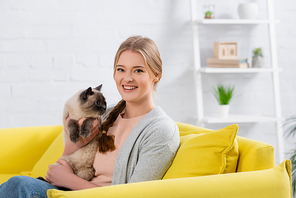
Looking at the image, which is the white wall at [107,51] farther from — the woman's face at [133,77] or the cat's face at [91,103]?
the woman's face at [133,77]

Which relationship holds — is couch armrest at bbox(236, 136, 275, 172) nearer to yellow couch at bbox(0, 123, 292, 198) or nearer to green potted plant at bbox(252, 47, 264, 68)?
yellow couch at bbox(0, 123, 292, 198)

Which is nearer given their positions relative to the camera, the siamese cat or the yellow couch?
the yellow couch

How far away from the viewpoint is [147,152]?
1.14 metres

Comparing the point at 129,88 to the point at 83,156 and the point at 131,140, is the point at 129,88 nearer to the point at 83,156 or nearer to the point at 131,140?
the point at 131,140

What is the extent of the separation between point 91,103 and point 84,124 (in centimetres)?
10

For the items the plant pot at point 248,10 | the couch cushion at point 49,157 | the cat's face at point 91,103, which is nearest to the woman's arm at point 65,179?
the cat's face at point 91,103

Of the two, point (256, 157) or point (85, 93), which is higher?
point (85, 93)

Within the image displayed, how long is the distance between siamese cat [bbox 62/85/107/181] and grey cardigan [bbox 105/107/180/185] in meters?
0.17

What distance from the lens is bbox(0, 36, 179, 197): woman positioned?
1.12 m

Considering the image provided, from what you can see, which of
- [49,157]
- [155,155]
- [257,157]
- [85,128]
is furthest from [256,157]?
[49,157]

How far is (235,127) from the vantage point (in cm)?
109

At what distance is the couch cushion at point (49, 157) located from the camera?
1915mm

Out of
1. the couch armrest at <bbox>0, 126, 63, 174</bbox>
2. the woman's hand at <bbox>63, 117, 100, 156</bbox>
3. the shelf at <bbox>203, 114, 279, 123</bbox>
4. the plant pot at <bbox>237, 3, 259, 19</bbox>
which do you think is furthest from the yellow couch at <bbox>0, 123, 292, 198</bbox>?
the plant pot at <bbox>237, 3, 259, 19</bbox>

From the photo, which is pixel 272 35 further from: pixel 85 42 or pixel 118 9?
pixel 85 42
